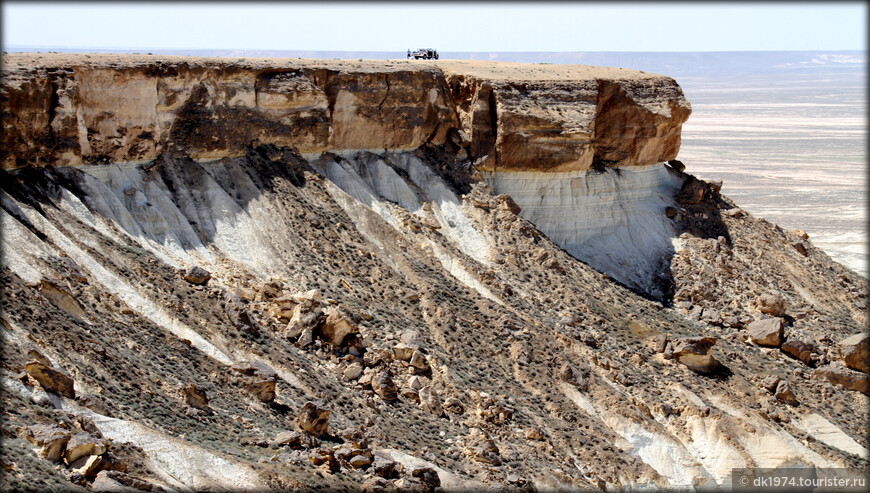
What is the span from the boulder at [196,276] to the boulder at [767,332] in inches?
833

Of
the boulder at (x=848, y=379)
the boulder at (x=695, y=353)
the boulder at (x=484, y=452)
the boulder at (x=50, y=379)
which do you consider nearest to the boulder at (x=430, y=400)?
the boulder at (x=484, y=452)

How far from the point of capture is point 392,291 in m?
34.1

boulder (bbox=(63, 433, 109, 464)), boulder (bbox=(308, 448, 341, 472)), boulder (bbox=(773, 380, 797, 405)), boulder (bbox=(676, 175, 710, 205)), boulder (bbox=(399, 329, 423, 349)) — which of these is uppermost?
boulder (bbox=(676, 175, 710, 205))

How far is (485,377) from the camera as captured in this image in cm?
3147

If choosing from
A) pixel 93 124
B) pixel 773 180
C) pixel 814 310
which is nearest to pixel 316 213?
pixel 93 124

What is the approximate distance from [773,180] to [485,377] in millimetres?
72611

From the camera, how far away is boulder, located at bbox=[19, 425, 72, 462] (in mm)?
19562

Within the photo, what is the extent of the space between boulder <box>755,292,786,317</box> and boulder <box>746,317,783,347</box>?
4.10 ft

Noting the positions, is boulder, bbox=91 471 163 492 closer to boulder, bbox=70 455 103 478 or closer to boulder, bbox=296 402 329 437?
boulder, bbox=70 455 103 478

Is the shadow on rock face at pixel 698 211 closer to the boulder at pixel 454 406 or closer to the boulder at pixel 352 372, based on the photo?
the boulder at pixel 454 406

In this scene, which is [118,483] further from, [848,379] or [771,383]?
[848,379]

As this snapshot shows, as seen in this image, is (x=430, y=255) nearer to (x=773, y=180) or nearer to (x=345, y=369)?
(x=345, y=369)

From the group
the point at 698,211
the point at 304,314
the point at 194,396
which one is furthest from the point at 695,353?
the point at 194,396

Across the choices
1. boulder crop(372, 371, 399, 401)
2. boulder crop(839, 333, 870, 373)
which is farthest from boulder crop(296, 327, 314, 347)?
boulder crop(839, 333, 870, 373)
